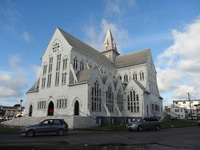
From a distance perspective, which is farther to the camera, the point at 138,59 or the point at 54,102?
the point at 138,59

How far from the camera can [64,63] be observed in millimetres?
40344

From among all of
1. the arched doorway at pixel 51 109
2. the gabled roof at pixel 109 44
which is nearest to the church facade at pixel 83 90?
the arched doorway at pixel 51 109

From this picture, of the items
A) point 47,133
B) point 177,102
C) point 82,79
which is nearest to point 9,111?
point 82,79

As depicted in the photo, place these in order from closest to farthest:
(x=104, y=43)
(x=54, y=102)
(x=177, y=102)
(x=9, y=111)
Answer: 1. (x=54, y=102)
2. (x=104, y=43)
3. (x=9, y=111)
4. (x=177, y=102)

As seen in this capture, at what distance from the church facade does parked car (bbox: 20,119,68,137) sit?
9805 mm

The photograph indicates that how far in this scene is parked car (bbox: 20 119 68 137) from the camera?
54.3 feet

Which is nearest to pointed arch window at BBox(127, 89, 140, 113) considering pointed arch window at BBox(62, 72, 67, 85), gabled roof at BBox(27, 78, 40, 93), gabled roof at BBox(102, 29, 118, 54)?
pointed arch window at BBox(62, 72, 67, 85)

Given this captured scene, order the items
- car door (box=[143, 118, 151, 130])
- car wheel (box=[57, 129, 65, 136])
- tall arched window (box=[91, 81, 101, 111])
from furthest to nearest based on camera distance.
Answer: tall arched window (box=[91, 81, 101, 111]) < car door (box=[143, 118, 151, 130]) < car wheel (box=[57, 129, 65, 136])

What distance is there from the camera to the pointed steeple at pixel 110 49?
63.7 meters

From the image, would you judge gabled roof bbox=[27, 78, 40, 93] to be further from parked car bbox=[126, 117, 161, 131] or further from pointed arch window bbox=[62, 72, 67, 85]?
parked car bbox=[126, 117, 161, 131]

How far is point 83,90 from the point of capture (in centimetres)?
3434

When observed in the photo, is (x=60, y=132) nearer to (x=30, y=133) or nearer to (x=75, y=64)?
(x=30, y=133)

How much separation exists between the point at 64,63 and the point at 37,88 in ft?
36.0

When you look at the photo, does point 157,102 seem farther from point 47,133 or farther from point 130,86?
point 47,133
